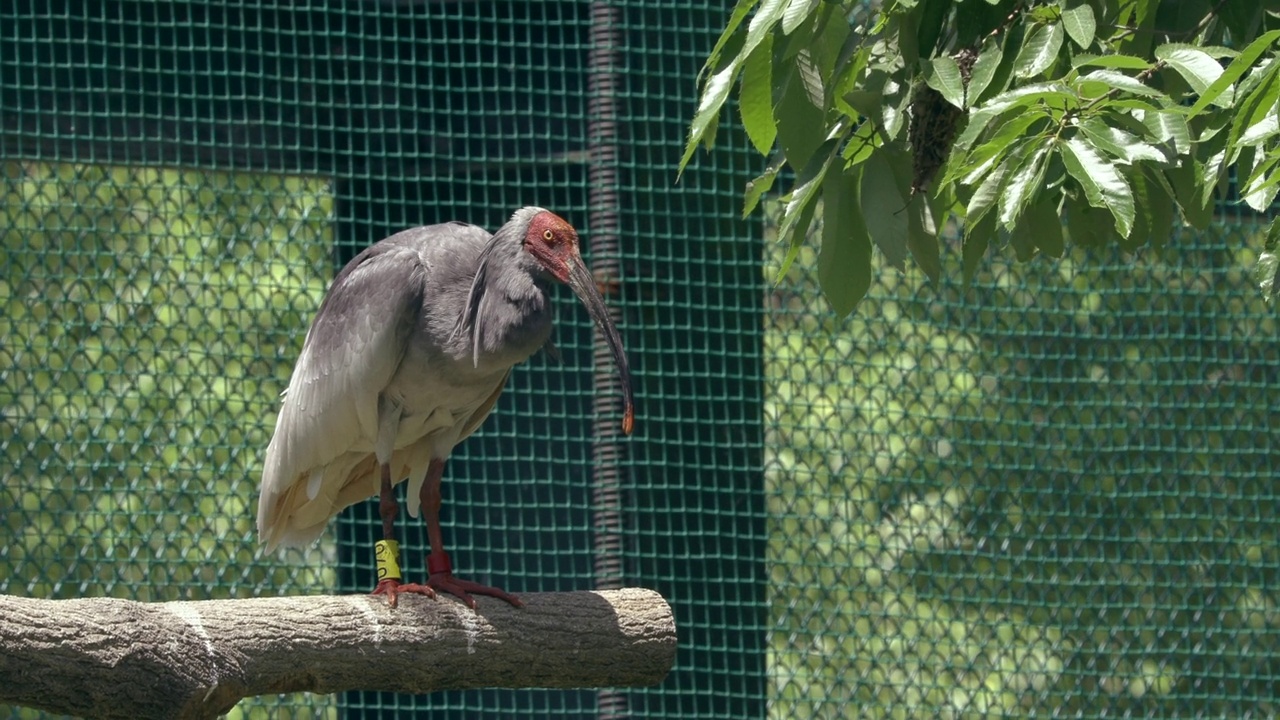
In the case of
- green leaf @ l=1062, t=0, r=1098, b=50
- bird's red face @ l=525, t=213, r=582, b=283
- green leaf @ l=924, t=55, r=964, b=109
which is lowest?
bird's red face @ l=525, t=213, r=582, b=283

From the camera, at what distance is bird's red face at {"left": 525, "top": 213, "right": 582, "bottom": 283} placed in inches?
148

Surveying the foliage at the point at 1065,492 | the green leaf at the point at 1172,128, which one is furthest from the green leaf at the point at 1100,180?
the foliage at the point at 1065,492

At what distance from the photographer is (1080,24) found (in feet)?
7.95

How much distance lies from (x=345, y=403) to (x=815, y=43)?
1.64m

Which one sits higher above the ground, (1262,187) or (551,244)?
(1262,187)

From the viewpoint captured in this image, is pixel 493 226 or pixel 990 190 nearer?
pixel 990 190

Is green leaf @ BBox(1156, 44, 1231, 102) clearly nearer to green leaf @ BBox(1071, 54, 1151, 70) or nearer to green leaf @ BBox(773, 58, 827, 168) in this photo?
green leaf @ BBox(1071, 54, 1151, 70)

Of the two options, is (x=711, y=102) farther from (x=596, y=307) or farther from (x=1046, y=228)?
(x=596, y=307)

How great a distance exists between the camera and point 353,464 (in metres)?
4.08

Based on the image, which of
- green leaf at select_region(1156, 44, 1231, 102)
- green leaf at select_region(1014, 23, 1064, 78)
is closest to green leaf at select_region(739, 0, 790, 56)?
green leaf at select_region(1014, 23, 1064, 78)

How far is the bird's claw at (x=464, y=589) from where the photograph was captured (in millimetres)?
3477

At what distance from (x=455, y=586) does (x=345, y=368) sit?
55 centimetres

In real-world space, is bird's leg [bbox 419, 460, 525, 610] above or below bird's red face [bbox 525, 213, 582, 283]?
below

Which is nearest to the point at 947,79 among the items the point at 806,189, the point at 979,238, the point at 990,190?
the point at 990,190
